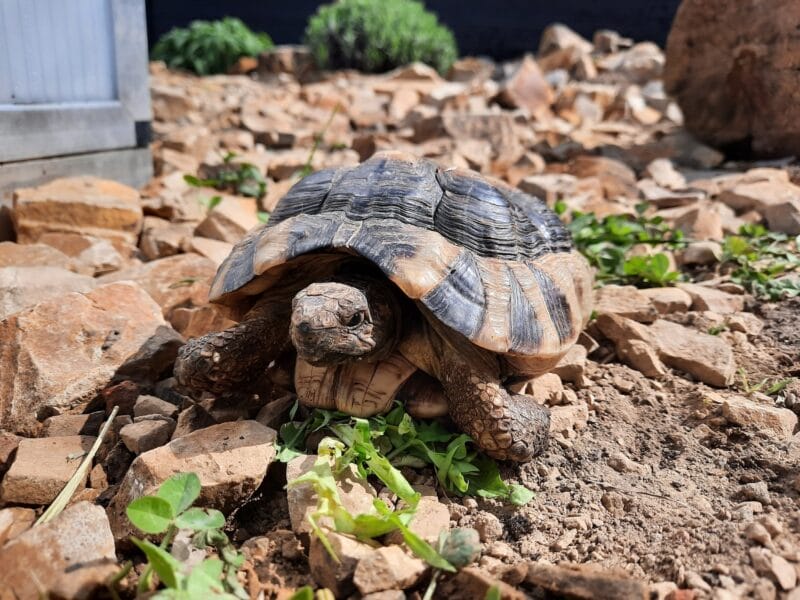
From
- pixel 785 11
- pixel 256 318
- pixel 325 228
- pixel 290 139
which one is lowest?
pixel 290 139

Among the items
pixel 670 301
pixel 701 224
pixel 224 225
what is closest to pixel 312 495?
pixel 670 301

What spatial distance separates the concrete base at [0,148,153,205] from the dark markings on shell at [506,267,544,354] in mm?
2821

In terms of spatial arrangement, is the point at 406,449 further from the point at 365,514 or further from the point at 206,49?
the point at 206,49

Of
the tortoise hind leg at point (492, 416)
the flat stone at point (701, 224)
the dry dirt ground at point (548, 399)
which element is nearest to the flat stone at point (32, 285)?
the dry dirt ground at point (548, 399)

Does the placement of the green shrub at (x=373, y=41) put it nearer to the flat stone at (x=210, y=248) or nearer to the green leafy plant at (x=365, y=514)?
the flat stone at (x=210, y=248)

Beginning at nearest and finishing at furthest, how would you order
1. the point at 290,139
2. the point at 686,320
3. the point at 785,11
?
the point at 686,320 → the point at 785,11 → the point at 290,139

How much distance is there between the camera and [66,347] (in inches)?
93.7

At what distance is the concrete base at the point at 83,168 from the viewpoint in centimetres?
357

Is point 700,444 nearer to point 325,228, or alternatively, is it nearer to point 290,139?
point 325,228

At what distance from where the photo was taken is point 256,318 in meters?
2.22

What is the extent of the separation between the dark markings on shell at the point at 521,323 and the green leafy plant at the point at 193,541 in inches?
38.0

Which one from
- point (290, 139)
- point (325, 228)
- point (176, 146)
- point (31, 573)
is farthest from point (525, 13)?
point (31, 573)

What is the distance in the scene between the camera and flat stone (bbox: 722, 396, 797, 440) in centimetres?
212

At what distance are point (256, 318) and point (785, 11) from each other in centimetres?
471
